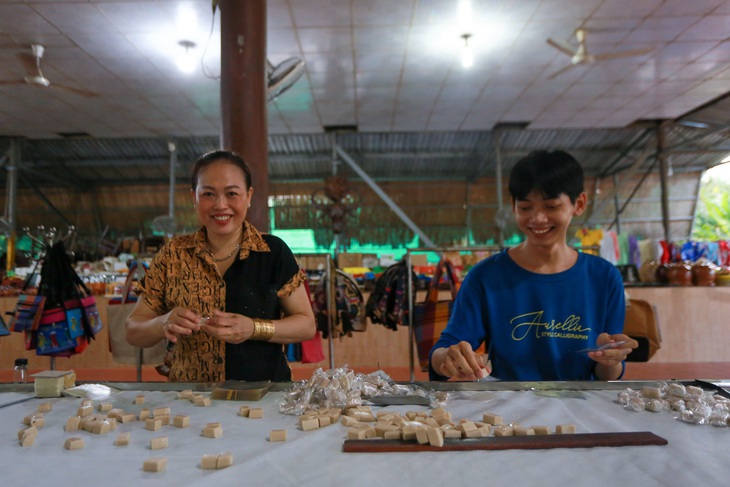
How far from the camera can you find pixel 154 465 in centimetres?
90

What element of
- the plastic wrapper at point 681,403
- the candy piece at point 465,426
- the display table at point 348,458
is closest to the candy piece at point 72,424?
the display table at point 348,458

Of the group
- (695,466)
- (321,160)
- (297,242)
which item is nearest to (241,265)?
(695,466)

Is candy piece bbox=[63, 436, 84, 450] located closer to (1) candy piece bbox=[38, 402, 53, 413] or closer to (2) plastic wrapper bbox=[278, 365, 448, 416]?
(1) candy piece bbox=[38, 402, 53, 413]

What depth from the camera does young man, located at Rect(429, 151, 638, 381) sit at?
1653mm

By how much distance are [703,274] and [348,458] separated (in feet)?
21.2

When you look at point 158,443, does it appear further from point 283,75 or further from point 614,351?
point 283,75

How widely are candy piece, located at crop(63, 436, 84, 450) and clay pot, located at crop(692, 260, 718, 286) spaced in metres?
6.74

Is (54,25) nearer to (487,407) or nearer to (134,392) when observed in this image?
(134,392)

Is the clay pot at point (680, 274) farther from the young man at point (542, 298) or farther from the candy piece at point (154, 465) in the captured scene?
the candy piece at point (154, 465)

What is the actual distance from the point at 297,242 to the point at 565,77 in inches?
326

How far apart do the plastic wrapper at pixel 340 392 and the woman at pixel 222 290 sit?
0.36m

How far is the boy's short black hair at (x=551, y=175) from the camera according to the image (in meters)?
1.63

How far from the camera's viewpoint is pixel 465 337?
1.73 meters

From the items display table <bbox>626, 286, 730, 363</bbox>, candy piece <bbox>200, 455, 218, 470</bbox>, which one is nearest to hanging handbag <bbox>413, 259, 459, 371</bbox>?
candy piece <bbox>200, 455, 218, 470</bbox>
